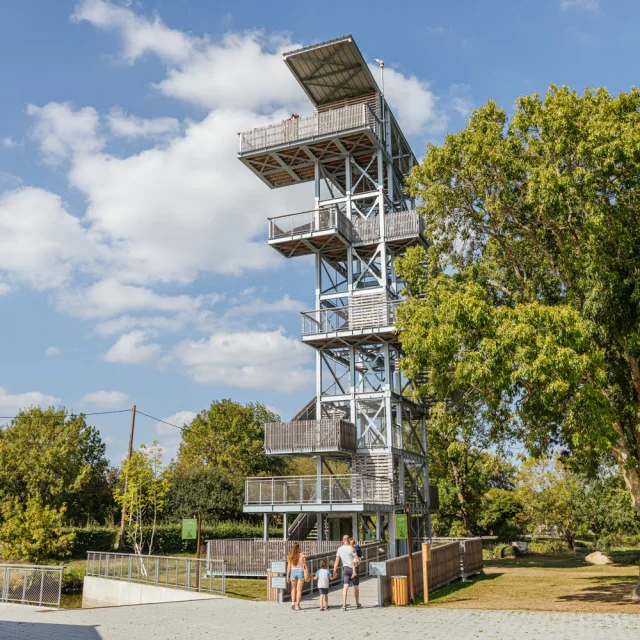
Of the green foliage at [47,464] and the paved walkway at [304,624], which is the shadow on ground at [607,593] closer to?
the paved walkway at [304,624]

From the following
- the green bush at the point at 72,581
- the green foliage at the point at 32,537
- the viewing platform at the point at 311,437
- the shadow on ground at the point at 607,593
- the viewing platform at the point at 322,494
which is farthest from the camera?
the green foliage at the point at 32,537

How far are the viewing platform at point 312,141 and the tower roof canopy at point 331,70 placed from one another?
108 cm

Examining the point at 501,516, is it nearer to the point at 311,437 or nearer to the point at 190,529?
the point at 311,437

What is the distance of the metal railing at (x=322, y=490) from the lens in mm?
27031

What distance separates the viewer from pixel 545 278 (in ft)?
62.7

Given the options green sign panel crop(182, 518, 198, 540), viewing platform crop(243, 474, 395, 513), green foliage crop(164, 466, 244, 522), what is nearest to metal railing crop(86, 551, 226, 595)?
green sign panel crop(182, 518, 198, 540)

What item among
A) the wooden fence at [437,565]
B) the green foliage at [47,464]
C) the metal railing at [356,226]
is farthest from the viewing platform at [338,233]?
the green foliage at [47,464]

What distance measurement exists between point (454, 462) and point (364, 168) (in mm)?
18498

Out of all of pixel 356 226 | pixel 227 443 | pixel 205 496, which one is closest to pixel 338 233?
pixel 356 226

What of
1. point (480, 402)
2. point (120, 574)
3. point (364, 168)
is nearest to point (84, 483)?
point (120, 574)

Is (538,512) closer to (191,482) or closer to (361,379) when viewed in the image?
(361,379)

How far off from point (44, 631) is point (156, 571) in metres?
9.12

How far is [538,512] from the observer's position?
41.8 metres

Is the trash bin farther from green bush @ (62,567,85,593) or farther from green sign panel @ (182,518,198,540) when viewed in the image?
green bush @ (62,567,85,593)
